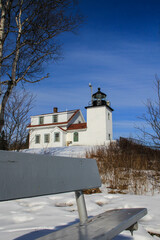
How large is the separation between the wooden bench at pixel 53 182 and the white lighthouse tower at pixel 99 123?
23320 mm

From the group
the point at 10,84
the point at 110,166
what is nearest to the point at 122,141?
the point at 110,166

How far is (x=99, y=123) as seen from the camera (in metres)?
25.8

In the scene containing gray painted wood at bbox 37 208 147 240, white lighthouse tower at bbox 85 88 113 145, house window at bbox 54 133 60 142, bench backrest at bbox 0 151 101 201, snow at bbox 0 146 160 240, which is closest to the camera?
bench backrest at bbox 0 151 101 201

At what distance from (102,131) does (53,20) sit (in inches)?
750

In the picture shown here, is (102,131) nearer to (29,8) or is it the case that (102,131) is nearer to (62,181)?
(29,8)

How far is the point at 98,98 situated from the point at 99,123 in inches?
145

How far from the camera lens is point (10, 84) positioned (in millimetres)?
7086

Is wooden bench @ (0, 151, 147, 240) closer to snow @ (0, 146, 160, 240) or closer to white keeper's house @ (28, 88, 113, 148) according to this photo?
snow @ (0, 146, 160, 240)

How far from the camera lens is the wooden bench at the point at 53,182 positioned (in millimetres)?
1025

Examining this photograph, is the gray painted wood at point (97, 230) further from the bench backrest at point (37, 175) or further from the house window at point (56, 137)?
the house window at point (56, 137)

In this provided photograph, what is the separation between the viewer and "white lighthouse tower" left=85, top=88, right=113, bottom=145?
83.3 feet

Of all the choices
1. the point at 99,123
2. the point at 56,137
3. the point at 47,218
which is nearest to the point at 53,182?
the point at 47,218

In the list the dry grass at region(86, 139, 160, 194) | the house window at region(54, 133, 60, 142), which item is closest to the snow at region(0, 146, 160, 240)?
the dry grass at region(86, 139, 160, 194)

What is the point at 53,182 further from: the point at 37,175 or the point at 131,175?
the point at 131,175
